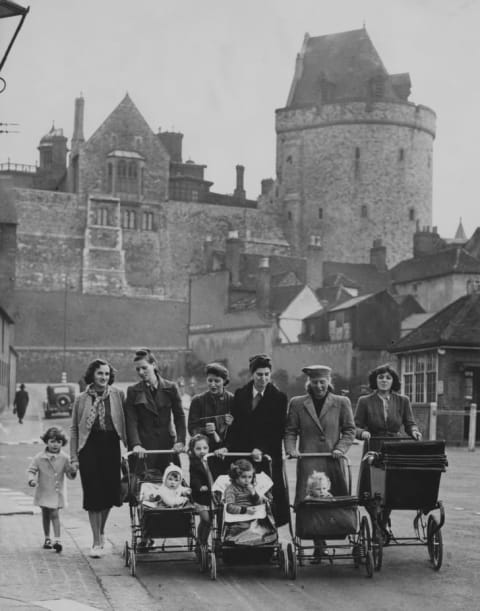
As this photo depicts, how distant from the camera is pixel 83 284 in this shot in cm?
9419

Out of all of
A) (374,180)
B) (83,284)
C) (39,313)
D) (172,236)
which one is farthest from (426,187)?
(39,313)

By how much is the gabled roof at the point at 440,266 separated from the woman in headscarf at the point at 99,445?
229ft

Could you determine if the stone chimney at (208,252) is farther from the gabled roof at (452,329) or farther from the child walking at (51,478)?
the child walking at (51,478)

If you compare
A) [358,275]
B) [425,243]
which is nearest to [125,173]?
[358,275]

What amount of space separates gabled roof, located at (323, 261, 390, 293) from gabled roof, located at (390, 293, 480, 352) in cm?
5029

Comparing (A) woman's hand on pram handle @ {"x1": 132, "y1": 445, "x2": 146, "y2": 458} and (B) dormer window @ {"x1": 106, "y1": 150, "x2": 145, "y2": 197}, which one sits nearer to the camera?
(A) woman's hand on pram handle @ {"x1": 132, "y1": 445, "x2": 146, "y2": 458}

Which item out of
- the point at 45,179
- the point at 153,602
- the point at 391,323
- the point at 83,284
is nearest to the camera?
the point at 153,602

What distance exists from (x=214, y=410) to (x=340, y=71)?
329 feet

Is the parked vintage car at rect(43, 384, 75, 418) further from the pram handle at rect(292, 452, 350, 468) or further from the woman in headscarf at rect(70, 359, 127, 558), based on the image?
the pram handle at rect(292, 452, 350, 468)

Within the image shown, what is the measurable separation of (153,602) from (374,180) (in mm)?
96835

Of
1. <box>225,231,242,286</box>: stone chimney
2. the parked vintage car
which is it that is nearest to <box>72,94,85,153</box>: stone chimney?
<box>225,231,242,286</box>: stone chimney

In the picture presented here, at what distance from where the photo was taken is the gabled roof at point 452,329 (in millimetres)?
35750

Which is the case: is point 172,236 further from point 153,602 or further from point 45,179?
point 153,602

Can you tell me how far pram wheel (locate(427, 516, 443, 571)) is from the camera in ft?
34.1
